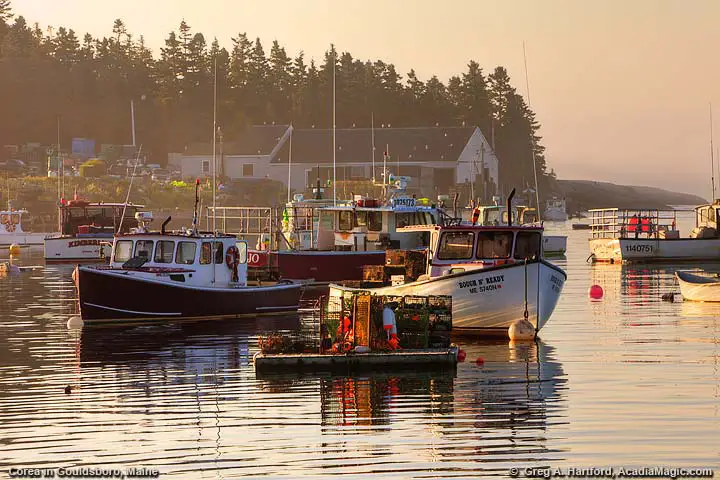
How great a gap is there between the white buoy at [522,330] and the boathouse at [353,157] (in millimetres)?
118678

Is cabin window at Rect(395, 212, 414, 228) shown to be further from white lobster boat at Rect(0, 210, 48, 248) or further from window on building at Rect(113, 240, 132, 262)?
white lobster boat at Rect(0, 210, 48, 248)

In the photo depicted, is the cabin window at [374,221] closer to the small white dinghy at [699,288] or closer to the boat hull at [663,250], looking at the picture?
the small white dinghy at [699,288]

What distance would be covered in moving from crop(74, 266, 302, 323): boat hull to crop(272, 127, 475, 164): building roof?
114m

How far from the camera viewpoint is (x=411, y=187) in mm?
153875

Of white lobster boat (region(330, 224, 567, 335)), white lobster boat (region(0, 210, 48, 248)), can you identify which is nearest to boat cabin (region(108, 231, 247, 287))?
white lobster boat (region(330, 224, 567, 335))

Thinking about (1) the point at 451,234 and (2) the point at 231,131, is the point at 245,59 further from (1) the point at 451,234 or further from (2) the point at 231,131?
(1) the point at 451,234

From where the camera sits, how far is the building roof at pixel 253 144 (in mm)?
158750

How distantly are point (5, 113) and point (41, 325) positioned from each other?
130 meters

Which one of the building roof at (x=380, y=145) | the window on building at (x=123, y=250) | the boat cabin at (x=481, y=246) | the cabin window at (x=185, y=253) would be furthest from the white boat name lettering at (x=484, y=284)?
the building roof at (x=380, y=145)

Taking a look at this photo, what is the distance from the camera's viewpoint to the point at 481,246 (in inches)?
1346

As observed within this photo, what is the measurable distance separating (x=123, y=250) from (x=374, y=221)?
60.1ft

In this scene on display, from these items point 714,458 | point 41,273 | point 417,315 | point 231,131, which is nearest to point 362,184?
point 231,131

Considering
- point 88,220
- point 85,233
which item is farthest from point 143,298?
point 88,220

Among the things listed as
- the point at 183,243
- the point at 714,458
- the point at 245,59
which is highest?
the point at 245,59
